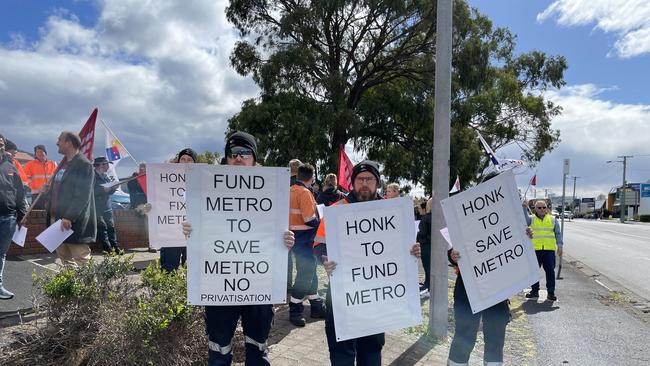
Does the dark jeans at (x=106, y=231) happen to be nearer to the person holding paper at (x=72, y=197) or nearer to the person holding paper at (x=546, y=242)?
Result: the person holding paper at (x=72, y=197)

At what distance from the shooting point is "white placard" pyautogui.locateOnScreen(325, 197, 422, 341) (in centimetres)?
328

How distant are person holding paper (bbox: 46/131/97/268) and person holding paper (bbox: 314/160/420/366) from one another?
109 inches

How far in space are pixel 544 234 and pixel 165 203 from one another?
670 centimetres

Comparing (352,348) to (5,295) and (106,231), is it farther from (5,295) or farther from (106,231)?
(106,231)

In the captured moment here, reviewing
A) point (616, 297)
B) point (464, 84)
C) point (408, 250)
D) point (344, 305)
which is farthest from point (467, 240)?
point (464, 84)

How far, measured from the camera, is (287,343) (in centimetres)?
467

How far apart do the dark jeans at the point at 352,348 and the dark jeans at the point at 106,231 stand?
6411 millimetres

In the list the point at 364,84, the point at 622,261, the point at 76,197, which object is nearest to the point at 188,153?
the point at 76,197

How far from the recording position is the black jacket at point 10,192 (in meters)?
5.23

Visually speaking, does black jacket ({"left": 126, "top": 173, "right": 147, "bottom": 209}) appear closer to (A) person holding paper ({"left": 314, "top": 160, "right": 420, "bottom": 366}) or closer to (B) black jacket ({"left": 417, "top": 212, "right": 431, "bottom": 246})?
(B) black jacket ({"left": 417, "top": 212, "right": 431, "bottom": 246})

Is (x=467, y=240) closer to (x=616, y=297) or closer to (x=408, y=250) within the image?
(x=408, y=250)

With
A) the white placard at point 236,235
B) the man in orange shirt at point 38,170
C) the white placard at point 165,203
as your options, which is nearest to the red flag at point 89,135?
the man in orange shirt at point 38,170

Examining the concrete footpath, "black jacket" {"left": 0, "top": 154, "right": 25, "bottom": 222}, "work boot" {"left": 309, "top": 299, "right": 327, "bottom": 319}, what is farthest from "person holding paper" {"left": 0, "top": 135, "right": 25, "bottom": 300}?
"work boot" {"left": 309, "top": 299, "right": 327, "bottom": 319}

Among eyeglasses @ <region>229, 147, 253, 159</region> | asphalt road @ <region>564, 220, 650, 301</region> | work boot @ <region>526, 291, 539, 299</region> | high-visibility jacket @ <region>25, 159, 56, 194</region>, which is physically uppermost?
eyeglasses @ <region>229, 147, 253, 159</region>
